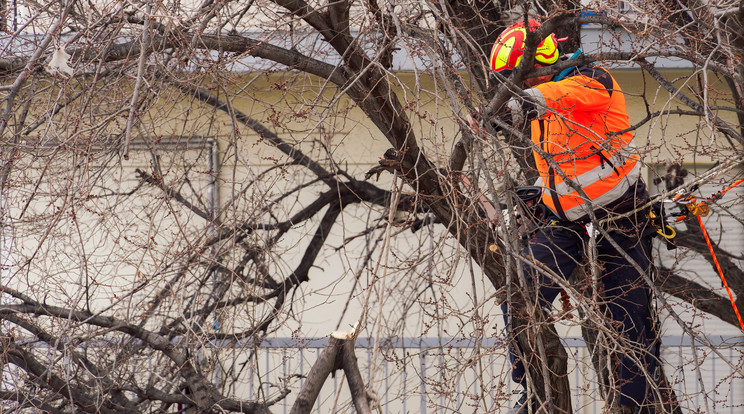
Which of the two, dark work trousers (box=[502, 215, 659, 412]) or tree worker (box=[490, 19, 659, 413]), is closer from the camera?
tree worker (box=[490, 19, 659, 413])

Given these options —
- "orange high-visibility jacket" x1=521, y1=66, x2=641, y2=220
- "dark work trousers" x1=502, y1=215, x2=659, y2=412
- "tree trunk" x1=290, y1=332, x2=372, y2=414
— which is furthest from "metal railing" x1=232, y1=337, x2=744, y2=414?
"orange high-visibility jacket" x1=521, y1=66, x2=641, y2=220

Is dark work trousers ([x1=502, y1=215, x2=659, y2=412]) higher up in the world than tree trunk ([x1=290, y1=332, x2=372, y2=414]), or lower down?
higher up

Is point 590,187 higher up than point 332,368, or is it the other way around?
point 590,187

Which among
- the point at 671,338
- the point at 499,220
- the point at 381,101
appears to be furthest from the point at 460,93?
the point at 671,338

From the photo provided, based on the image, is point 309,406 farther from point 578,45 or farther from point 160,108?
point 578,45

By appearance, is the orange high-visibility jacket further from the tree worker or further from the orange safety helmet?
the orange safety helmet

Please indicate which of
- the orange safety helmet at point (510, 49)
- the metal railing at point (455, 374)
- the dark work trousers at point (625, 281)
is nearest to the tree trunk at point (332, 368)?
the metal railing at point (455, 374)

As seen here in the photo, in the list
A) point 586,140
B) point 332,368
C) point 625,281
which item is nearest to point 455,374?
point 332,368

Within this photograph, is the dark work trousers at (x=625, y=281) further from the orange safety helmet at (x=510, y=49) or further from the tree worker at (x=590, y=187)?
the orange safety helmet at (x=510, y=49)

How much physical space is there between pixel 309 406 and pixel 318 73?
1.78 metres

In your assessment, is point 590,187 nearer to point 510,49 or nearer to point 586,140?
point 586,140

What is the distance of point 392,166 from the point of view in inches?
131

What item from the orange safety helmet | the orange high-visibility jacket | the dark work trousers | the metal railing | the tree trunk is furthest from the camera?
the dark work trousers

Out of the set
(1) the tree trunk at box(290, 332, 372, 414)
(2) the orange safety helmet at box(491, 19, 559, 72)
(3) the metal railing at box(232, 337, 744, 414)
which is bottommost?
(1) the tree trunk at box(290, 332, 372, 414)
